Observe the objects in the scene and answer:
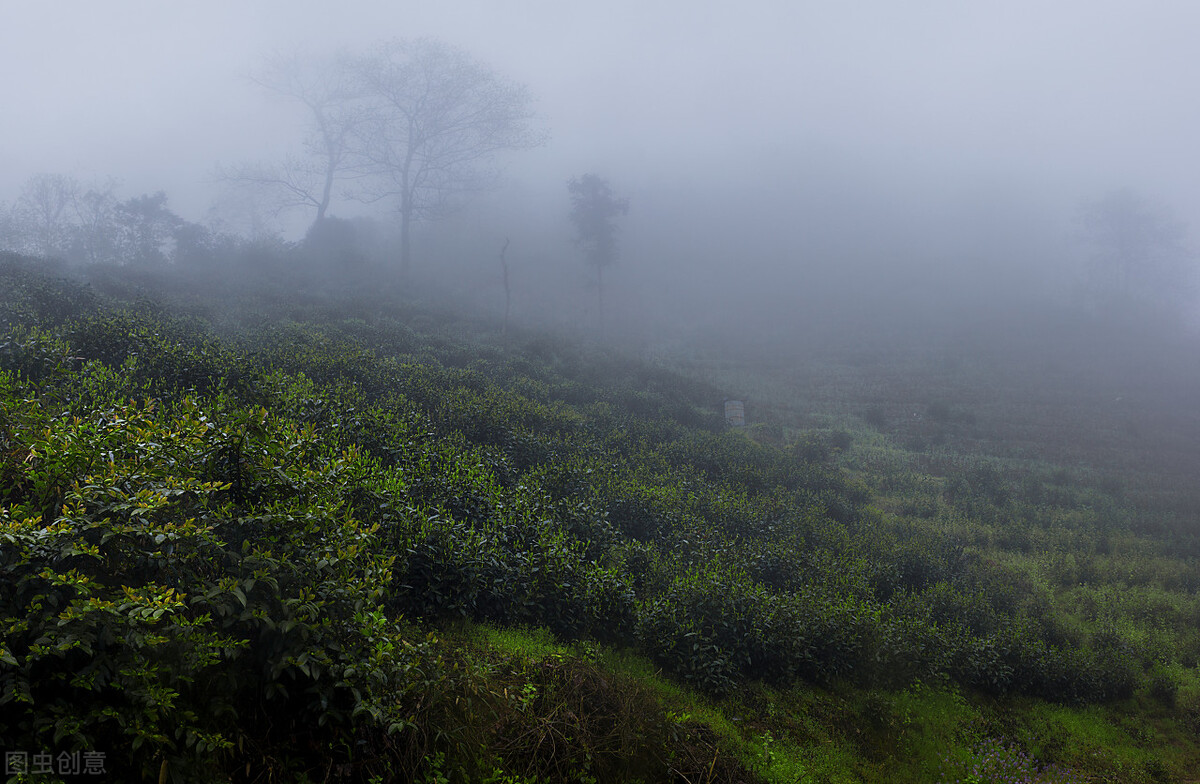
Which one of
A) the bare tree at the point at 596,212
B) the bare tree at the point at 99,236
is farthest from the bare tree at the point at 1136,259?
the bare tree at the point at 99,236

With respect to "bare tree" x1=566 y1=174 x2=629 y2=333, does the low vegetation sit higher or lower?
lower

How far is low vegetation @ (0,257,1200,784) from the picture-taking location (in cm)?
307

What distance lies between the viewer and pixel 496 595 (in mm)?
6000

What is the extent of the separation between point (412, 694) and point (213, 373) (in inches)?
278

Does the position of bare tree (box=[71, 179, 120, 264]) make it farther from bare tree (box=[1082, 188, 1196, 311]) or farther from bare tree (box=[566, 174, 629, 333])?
bare tree (box=[1082, 188, 1196, 311])

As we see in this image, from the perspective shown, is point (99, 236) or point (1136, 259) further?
point (1136, 259)

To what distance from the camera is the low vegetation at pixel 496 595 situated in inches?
A: 121

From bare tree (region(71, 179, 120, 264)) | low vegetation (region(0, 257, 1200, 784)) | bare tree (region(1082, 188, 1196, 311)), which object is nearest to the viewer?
low vegetation (region(0, 257, 1200, 784))

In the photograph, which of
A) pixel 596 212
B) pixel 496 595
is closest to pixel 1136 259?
pixel 596 212

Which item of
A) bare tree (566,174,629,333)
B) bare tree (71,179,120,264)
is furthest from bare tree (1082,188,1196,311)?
bare tree (71,179,120,264)

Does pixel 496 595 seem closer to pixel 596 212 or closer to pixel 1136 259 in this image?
pixel 596 212

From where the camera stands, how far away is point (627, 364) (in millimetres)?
27344

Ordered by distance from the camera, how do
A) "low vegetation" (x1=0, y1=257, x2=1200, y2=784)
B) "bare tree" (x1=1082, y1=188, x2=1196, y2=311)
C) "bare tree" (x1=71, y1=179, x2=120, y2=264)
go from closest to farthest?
"low vegetation" (x1=0, y1=257, x2=1200, y2=784), "bare tree" (x1=71, y1=179, x2=120, y2=264), "bare tree" (x1=1082, y1=188, x2=1196, y2=311)

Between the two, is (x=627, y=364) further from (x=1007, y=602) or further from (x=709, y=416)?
(x=1007, y=602)
